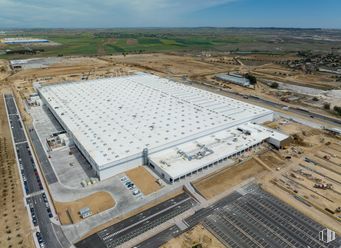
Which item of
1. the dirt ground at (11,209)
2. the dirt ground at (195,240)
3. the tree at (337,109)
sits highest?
the tree at (337,109)

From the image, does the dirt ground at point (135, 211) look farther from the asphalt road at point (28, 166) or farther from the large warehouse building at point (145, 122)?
the asphalt road at point (28, 166)

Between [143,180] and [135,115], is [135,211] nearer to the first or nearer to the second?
[143,180]

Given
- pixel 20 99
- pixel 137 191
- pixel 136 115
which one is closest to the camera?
pixel 137 191

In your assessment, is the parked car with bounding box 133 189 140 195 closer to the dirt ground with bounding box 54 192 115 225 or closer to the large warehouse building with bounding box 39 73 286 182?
the dirt ground with bounding box 54 192 115 225

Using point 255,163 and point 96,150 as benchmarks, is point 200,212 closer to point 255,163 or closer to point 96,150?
point 255,163

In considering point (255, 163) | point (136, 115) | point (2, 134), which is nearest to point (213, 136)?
point (255, 163)

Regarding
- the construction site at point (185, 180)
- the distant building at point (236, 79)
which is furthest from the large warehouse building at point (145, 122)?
the distant building at point (236, 79)

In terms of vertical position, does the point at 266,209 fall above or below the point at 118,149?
below
